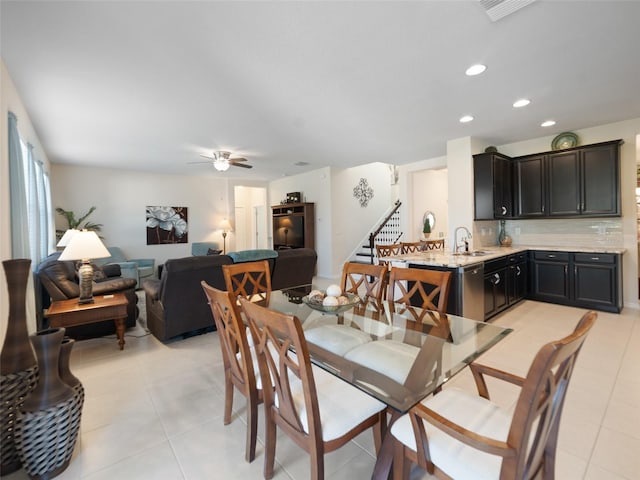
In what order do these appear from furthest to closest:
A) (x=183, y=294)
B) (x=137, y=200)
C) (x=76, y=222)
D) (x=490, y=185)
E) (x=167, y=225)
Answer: (x=167, y=225), (x=137, y=200), (x=76, y=222), (x=490, y=185), (x=183, y=294)

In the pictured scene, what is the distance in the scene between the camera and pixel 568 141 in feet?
15.0

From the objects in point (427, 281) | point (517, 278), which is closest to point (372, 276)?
point (427, 281)

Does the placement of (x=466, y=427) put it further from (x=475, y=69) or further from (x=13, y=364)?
(x=475, y=69)

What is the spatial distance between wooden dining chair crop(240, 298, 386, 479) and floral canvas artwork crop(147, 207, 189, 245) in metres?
7.08

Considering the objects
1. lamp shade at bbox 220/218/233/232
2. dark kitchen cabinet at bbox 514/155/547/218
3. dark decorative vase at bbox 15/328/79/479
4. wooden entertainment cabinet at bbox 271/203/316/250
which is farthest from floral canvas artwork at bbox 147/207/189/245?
dark kitchen cabinet at bbox 514/155/547/218

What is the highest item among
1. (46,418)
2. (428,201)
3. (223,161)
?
(223,161)

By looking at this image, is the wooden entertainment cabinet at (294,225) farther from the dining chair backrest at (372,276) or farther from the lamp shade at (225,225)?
the dining chair backrest at (372,276)

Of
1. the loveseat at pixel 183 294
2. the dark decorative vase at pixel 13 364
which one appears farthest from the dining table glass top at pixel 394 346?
the dark decorative vase at pixel 13 364

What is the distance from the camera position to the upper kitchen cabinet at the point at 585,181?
409 centimetres

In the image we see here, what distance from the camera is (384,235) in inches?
303

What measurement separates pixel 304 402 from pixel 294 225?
647cm

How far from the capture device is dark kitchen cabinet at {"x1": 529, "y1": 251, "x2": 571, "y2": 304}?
4355 millimetres

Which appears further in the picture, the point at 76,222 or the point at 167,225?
the point at 167,225

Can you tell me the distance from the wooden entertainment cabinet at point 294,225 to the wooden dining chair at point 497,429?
6144 mm
